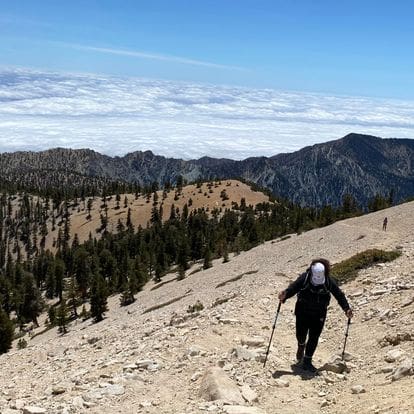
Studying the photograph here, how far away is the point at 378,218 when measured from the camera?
218 feet

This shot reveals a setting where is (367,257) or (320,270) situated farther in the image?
(367,257)

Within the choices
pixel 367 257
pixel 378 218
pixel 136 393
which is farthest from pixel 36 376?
pixel 378 218

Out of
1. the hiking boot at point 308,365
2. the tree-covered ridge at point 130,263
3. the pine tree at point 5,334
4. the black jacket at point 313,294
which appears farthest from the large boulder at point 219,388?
the pine tree at point 5,334

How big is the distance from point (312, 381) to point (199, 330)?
7069mm

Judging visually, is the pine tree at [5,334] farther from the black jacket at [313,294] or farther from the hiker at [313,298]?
the black jacket at [313,294]

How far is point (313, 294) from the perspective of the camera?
14.1 m

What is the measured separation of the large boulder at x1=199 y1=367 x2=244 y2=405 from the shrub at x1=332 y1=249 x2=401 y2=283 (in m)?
15.7

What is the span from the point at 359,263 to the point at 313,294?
16.4 m

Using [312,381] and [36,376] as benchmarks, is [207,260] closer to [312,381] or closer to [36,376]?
[36,376]

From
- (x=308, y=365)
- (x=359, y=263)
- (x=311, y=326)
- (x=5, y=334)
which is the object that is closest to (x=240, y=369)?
(x=308, y=365)

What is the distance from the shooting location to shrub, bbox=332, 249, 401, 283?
2815 centimetres

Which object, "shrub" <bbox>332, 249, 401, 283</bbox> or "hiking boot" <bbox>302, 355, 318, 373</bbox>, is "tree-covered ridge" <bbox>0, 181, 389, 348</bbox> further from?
"hiking boot" <bbox>302, 355, 318, 373</bbox>

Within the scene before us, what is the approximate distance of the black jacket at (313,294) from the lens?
14.0 m

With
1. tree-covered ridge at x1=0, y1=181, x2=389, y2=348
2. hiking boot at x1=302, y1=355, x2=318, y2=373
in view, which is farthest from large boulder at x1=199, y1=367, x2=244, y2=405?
tree-covered ridge at x1=0, y1=181, x2=389, y2=348
